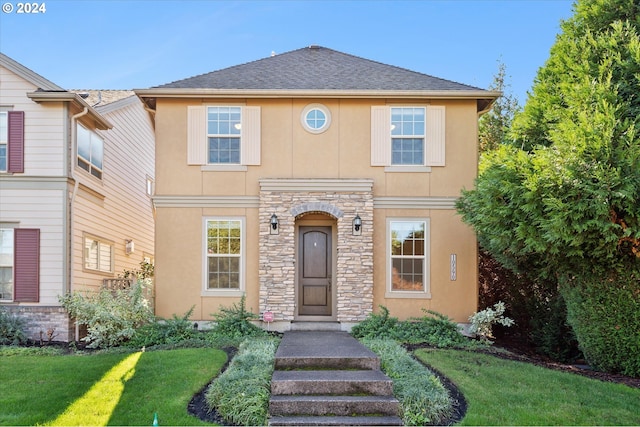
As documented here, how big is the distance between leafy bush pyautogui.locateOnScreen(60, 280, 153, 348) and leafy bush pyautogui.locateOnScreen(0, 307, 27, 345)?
85 centimetres

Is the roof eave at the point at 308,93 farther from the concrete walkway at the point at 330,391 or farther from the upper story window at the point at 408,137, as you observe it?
the concrete walkway at the point at 330,391

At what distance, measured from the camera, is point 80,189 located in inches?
448

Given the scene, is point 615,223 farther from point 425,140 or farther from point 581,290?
point 425,140

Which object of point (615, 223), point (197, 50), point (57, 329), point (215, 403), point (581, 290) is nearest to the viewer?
point (215, 403)

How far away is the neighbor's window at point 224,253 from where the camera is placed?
11.3 meters

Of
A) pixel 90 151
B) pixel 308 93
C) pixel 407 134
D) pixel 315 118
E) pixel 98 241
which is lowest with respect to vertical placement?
pixel 98 241

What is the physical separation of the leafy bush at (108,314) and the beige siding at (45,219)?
0.54 metres

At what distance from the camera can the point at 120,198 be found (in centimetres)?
1458

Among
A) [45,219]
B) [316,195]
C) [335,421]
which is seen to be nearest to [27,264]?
[45,219]

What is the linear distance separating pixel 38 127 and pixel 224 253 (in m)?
4.52

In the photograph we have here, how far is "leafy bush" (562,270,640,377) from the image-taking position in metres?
8.05

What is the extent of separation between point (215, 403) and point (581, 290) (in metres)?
6.13

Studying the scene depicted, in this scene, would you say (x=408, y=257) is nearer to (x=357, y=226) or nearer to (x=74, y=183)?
(x=357, y=226)

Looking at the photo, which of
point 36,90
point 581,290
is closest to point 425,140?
point 581,290
